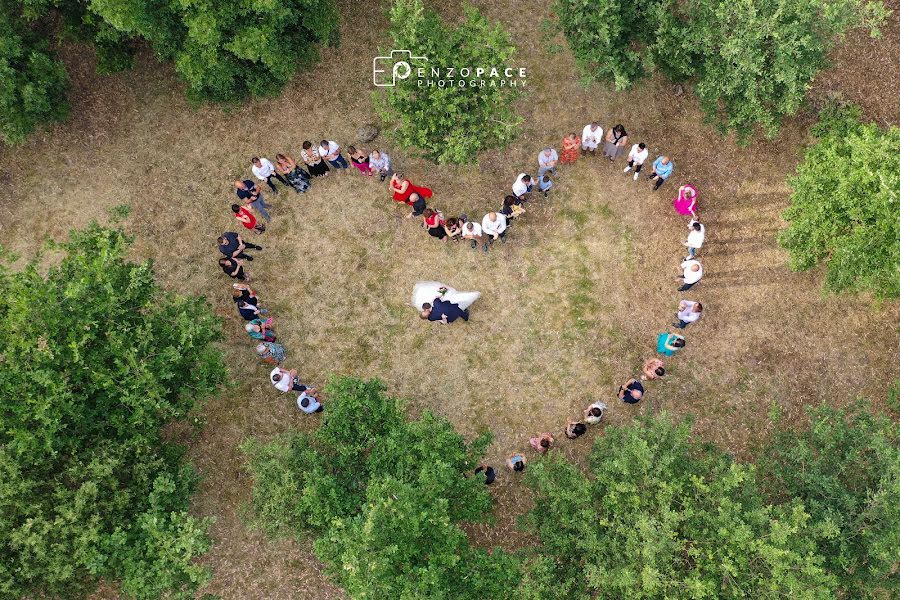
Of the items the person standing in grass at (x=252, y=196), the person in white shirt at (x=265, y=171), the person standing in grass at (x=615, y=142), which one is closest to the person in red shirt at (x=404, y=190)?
the person in white shirt at (x=265, y=171)

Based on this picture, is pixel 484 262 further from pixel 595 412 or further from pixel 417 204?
pixel 595 412

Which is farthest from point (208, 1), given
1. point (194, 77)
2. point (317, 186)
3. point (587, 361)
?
point (587, 361)

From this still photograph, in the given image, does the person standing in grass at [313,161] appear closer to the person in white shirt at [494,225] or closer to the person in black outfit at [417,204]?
the person in black outfit at [417,204]

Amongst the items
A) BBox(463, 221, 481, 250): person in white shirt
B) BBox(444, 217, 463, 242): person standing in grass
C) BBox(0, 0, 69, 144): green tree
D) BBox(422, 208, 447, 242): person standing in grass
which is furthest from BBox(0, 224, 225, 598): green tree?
BBox(463, 221, 481, 250): person in white shirt

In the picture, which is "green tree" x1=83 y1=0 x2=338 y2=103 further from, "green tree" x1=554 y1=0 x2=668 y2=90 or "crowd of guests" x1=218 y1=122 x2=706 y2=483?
"green tree" x1=554 y1=0 x2=668 y2=90

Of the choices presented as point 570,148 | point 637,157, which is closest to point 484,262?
point 570,148
